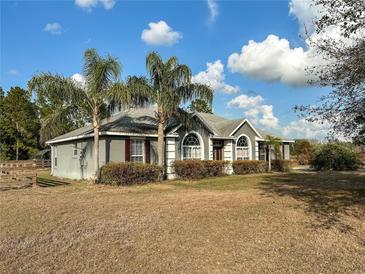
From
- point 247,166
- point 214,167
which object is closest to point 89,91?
point 214,167

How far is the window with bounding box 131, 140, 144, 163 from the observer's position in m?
18.6

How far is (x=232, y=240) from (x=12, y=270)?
3.60 m

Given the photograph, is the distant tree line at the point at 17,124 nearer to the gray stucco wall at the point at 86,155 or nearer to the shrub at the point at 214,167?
the gray stucco wall at the point at 86,155

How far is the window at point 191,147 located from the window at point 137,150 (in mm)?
3034

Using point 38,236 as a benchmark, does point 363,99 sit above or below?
above

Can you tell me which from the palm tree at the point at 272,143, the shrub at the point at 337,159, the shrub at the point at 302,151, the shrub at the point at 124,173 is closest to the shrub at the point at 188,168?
the shrub at the point at 124,173

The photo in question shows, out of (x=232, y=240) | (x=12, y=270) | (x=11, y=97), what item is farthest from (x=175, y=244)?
(x=11, y=97)

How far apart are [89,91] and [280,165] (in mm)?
15707

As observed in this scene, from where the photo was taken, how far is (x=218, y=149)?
74.8ft

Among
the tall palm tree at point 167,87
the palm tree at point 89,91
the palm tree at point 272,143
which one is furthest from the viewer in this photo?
the palm tree at point 272,143

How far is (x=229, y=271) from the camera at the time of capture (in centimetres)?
470

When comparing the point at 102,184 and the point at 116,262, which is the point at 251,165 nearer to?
the point at 102,184

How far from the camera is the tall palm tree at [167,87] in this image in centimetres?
1697

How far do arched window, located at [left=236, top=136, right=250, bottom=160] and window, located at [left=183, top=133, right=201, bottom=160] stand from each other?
3.58 meters
